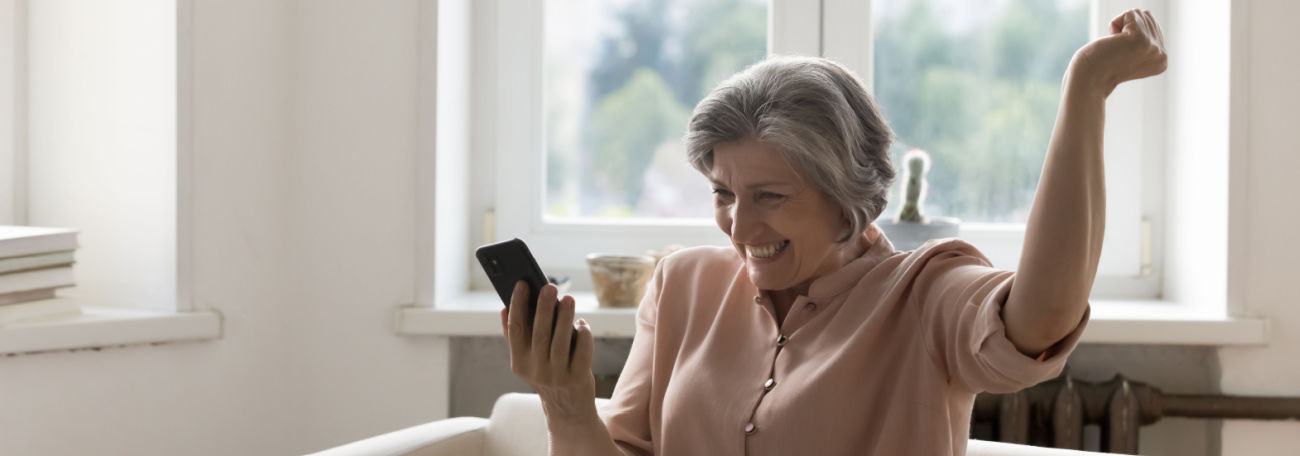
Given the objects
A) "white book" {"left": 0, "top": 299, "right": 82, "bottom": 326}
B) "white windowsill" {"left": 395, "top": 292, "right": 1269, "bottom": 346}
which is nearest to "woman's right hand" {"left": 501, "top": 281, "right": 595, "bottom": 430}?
"white windowsill" {"left": 395, "top": 292, "right": 1269, "bottom": 346}

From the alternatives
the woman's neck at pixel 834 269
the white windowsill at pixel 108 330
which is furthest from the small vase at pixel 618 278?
the woman's neck at pixel 834 269

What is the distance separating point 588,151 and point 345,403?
812 mm

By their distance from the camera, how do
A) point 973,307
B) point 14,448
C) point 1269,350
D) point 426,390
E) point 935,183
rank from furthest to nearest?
1. point 935,183
2. point 426,390
3. point 1269,350
4. point 14,448
5. point 973,307

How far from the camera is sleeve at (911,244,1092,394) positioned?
1.07 m

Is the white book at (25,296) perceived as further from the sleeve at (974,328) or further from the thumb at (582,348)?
the sleeve at (974,328)

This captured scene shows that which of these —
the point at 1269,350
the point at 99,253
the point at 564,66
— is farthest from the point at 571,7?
the point at 1269,350

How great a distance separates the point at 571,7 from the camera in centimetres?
270

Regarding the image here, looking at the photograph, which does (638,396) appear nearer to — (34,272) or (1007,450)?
(1007,450)

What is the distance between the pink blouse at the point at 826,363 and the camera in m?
1.26

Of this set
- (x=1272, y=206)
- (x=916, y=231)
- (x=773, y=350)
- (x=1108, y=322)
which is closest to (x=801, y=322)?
(x=773, y=350)

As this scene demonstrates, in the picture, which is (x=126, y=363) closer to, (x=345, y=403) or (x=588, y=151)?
(x=345, y=403)

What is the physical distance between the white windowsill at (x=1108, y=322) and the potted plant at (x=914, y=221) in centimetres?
33

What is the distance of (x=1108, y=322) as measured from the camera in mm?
2191

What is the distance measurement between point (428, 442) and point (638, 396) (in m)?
0.46
